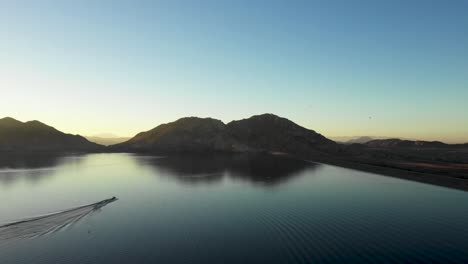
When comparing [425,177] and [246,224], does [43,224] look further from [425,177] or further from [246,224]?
[425,177]

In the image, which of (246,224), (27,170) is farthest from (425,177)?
(27,170)

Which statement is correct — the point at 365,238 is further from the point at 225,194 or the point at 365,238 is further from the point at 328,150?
the point at 328,150

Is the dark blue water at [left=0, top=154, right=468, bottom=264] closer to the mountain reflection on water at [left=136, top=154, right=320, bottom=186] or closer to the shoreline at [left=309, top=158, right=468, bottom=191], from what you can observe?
the shoreline at [left=309, top=158, right=468, bottom=191]

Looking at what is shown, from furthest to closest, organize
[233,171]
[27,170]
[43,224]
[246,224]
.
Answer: [233,171] < [27,170] < [246,224] < [43,224]

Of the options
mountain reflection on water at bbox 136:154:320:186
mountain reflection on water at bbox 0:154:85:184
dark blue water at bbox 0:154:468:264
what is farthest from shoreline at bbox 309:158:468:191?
mountain reflection on water at bbox 0:154:85:184

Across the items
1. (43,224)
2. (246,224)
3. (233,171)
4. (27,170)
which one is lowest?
(246,224)

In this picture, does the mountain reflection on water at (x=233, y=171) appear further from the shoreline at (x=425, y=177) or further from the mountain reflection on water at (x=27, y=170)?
the mountain reflection on water at (x=27, y=170)
